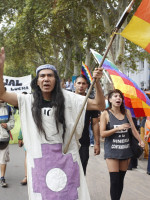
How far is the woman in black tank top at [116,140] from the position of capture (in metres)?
4.16

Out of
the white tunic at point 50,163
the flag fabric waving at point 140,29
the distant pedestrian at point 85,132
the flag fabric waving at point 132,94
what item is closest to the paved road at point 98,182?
the distant pedestrian at point 85,132

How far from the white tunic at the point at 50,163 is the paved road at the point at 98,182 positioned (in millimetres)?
2392

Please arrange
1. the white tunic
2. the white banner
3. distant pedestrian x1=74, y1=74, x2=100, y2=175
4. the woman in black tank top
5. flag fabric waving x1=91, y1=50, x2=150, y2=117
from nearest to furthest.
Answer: the white tunic < the woman in black tank top < flag fabric waving x1=91, y1=50, x2=150, y2=117 < distant pedestrian x1=74, y1=74, x2=100, y2=175 < the white banner

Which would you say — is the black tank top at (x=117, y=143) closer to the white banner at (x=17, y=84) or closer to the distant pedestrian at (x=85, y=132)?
the distant pedestrian at (x=85, y=132)

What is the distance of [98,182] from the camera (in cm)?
602

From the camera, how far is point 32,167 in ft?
9.05

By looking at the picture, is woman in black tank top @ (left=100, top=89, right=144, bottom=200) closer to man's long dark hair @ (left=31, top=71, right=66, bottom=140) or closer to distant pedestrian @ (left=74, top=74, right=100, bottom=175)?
distant pedestrian @ (left=74, top=74, right=100, bottom=175)

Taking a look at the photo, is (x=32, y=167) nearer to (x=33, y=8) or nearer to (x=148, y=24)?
(x=148, y=24)

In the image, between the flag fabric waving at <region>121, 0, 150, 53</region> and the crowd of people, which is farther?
the flag fabric waving at <region>121, 0, 150, 53</region>

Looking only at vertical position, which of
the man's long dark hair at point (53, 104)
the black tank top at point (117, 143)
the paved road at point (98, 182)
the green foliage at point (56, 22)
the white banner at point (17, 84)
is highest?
the green foliage at point (56, 22)

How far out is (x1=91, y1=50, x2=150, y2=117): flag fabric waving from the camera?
4.29 meters

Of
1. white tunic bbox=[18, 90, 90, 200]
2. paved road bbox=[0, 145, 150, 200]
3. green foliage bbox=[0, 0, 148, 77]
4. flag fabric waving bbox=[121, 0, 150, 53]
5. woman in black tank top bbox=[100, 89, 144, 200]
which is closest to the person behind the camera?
white tunic bbox=[18, 90, 90, 200]

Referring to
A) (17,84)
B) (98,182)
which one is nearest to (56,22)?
(17,84)

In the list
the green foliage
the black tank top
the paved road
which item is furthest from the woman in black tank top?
the green foliage
